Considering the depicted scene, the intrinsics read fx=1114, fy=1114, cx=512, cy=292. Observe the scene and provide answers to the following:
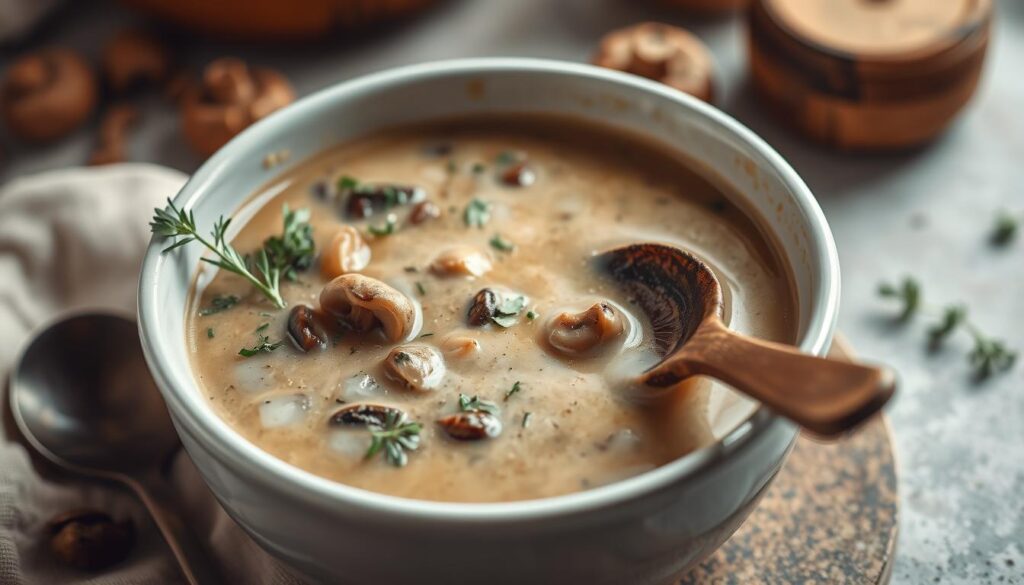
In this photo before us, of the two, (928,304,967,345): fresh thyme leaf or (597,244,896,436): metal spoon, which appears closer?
(597,244,896,436): metal spoon

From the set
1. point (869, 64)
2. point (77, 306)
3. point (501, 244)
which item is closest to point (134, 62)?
point (77, 306)

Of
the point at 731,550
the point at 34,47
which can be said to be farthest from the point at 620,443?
the point at 34,47

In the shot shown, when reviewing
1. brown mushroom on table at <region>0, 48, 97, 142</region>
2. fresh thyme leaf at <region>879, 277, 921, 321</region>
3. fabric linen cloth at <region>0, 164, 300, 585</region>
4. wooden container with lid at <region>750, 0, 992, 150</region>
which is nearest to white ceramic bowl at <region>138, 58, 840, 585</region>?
fabric linen cloth at <region>0, 164, 300, 585</region>

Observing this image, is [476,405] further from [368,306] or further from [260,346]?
[260,346]

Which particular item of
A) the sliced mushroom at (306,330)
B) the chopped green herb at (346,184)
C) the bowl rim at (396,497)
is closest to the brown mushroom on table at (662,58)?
the bowl rim at (396,497)

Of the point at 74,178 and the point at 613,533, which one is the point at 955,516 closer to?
the point at 613,533

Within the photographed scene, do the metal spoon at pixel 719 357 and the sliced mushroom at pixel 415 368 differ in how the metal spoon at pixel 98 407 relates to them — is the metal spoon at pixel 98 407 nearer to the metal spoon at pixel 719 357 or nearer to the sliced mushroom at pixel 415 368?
the sliced mushroom at pixel 415 368

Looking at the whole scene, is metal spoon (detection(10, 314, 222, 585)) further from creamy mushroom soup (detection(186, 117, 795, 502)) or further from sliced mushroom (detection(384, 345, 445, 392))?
sliced mushroom (detection(384, 345, 445, 392))
